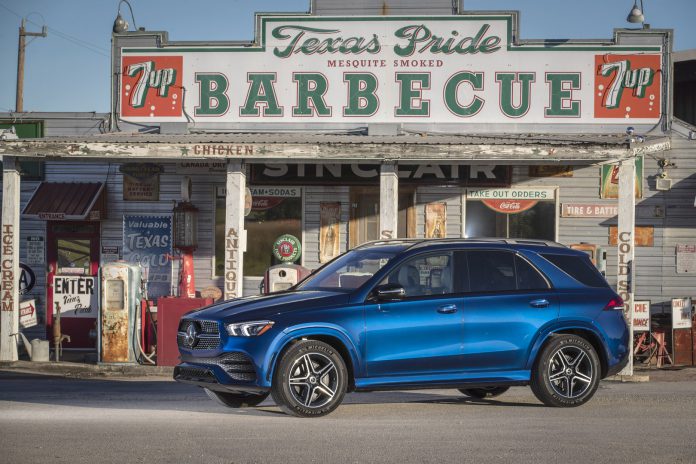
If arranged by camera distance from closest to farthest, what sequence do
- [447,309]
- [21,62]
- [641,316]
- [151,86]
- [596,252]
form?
[447,309], [641,316], [596,252], [151,86], [21,62]

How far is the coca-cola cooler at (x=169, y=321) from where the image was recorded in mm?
→ 16938

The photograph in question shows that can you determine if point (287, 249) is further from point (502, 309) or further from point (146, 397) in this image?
point (502, 309)

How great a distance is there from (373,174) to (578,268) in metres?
9.65

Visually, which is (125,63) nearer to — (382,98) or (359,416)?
(382,98)

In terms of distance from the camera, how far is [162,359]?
671 inches

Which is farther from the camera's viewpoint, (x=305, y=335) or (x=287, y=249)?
(x=287, y=249)

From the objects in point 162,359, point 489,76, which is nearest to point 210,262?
point 162,359

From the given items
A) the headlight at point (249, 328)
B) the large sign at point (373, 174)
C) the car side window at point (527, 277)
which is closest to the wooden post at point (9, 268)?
the large sign at point (373, 174)

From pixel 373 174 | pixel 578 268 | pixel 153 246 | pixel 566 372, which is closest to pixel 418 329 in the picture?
pixel 566 372

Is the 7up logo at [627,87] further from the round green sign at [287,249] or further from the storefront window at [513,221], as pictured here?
the round green sign at [287,249]

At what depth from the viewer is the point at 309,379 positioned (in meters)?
9.83

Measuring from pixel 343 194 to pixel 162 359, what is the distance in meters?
5.55

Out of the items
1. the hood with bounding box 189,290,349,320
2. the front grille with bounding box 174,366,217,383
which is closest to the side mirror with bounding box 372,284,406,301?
the hood with bounding box 189,290,349,320

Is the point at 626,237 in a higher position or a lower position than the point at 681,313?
higher
